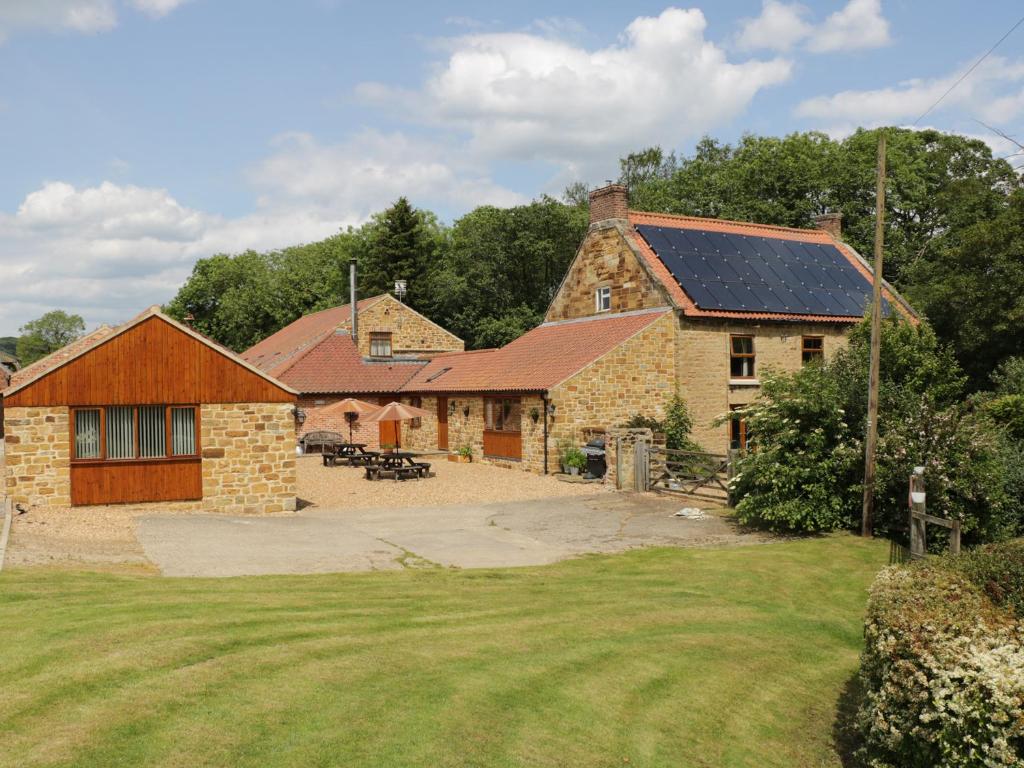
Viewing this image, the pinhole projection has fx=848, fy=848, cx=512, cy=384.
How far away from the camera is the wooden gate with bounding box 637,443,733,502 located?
76.2 feet

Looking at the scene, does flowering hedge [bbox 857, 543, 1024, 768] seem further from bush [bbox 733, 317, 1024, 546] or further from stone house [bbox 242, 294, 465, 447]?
stone house [bbox 242, 294, 465, 447]

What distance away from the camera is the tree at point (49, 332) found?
139 metres

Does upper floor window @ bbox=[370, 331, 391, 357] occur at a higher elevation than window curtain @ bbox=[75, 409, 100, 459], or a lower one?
higher

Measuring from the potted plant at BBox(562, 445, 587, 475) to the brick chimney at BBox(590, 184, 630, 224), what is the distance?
1048 centimetres

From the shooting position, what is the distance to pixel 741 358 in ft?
103

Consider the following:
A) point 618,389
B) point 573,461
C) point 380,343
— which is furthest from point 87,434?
point 380,343

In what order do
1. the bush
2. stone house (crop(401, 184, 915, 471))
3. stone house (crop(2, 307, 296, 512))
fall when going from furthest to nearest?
stone house (crop(401, 184, 915, 471)) < stone house (crop(2, 307, 296, 512)) < the bush

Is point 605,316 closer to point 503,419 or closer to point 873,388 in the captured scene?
point 503,419

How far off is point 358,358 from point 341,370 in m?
1.74

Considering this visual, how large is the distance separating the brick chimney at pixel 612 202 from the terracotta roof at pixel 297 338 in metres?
16.1

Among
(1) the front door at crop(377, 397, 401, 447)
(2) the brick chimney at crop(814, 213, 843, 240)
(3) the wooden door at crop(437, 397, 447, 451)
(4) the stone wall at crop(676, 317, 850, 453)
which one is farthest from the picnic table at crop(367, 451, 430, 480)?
(2) the brick chimney at crop(814, 213, 843, 240)

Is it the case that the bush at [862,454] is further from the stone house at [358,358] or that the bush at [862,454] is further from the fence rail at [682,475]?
the stone house at [358,358]

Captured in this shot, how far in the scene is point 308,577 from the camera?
1270 cm

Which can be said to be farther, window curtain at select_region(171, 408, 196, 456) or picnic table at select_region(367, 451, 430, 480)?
picnic table at select_region(367, 451, 430, 480)
